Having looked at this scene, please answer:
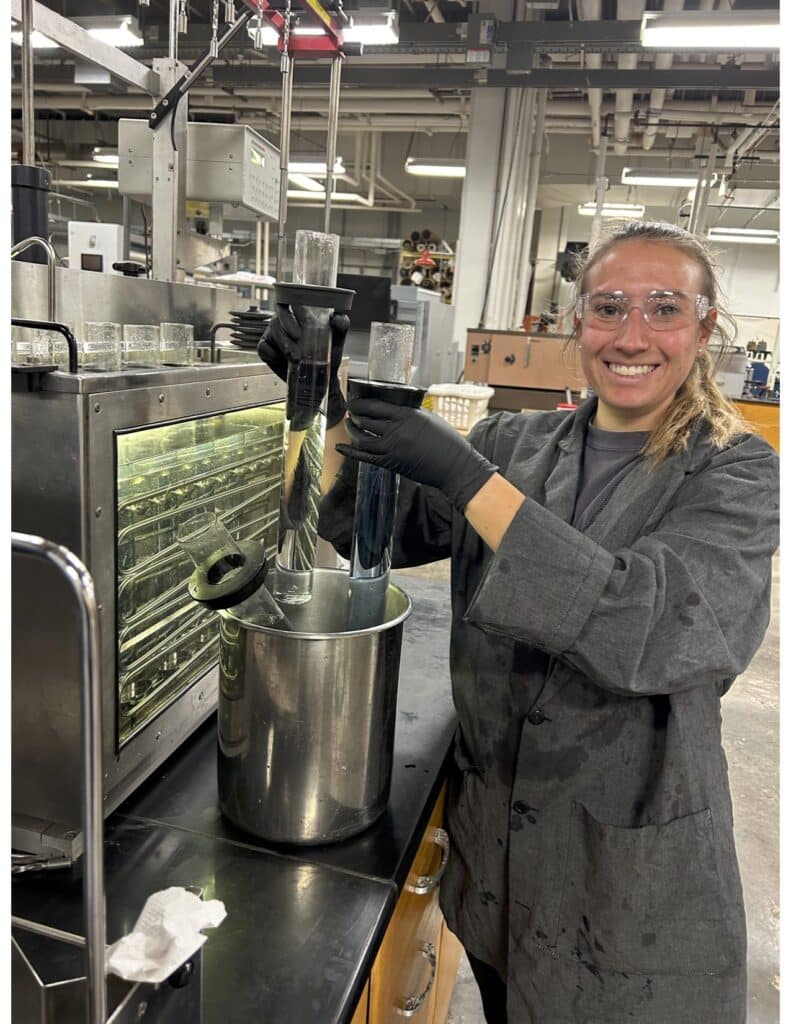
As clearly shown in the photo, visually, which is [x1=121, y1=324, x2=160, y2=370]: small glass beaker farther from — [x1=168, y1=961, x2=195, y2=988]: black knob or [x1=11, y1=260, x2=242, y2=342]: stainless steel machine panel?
[x1=168, y1=961, x2=195, y2=988]: black knob

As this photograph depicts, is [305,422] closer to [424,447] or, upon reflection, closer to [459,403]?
[424,447]

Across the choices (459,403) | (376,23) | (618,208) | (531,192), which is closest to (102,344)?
(376,23)

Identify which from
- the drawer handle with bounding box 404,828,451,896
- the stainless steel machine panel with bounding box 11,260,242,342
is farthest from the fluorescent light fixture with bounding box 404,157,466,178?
the drawer handle with bounding box 404,828,451,896

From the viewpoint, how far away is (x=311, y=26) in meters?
1.78

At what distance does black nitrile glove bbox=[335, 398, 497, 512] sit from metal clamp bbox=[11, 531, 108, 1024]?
20.7 inches

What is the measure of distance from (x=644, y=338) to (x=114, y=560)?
2.59 feet

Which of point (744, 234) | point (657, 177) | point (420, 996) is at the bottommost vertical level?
point (420, 996)

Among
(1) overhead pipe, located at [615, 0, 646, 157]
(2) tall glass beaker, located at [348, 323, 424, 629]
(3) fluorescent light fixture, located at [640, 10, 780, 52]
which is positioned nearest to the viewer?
(2) tall glass beaker, located at [348, 323, 424, 629]

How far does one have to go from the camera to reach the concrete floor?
1.97 meters

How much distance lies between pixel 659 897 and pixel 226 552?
2.40ft

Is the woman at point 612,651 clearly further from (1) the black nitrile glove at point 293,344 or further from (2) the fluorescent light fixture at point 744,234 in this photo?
(2) the fluorescent light fixture at point 744,234

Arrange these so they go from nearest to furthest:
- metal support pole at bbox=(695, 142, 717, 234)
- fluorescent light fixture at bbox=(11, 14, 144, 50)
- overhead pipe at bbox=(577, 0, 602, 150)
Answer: fluorescent light fixture at bbox=(11, 14, 144, 50) < overhead pipe at bbox=(577, 0, 602, 150) < metal support pole at bbox=(695, 142, 717, 234)

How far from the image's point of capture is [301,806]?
0.93 metres
